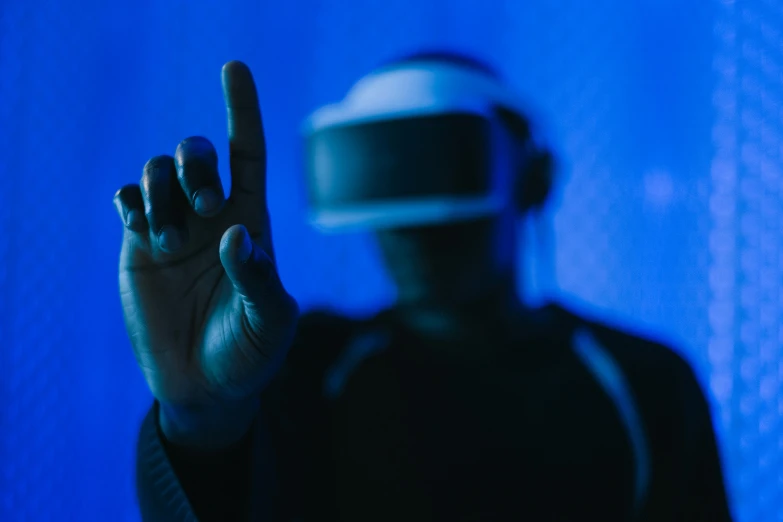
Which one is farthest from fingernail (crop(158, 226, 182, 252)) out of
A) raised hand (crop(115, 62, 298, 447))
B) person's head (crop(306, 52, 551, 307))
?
person's head (crop(306, 52, 551, 307))

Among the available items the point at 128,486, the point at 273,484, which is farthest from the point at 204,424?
the point at 128,486

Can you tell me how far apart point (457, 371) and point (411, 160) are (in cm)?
38

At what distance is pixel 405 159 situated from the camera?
86 centimetres

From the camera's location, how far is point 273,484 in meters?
0.70

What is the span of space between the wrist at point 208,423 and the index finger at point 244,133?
0.73 ft

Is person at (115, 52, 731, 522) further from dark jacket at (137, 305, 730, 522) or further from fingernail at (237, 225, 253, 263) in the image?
fingernail at (237, 225, 253, 263)

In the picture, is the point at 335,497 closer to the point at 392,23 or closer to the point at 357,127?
the point at 357,127

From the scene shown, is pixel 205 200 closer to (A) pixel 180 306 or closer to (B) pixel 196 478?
(A) pixel 180 306

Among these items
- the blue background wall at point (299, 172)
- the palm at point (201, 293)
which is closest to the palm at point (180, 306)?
the palm at point (201, 293)

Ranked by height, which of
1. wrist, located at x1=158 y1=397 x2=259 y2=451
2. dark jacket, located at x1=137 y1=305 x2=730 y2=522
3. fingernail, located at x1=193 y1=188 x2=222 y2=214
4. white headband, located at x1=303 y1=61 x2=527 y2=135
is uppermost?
white headband, located at x1=303 y1=61 x2=527 y2=135

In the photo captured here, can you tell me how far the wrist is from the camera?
642 mm

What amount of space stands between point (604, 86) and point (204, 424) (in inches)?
34.0

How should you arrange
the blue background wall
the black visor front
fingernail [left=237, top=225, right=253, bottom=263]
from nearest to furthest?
1. fingernail [left=237, top=225, right=253, bottom=263]
2. the black visor front
3. the blue background wall

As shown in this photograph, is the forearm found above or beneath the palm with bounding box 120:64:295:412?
beneath
